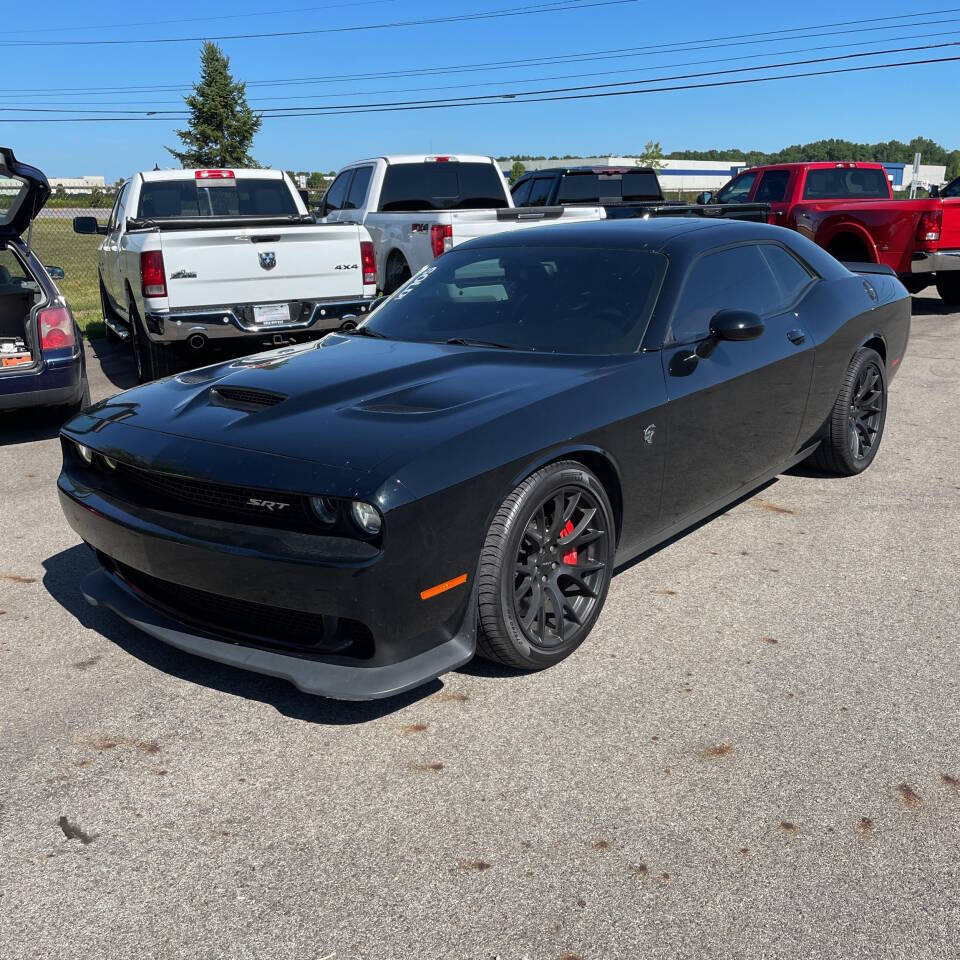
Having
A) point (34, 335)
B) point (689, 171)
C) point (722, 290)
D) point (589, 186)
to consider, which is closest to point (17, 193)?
point (34, 335)

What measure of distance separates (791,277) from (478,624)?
3013 millimetres

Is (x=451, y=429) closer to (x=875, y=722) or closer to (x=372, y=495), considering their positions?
(x=372, y=495)

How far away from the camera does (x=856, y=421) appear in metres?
5.80

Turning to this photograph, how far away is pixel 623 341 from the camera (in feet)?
13.5

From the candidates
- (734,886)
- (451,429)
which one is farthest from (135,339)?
(734,886)

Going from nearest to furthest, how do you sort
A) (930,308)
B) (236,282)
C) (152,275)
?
(152,275), (236,282), (930,308)

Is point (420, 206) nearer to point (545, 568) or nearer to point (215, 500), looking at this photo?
point (545, 568)

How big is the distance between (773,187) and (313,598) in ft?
45.1

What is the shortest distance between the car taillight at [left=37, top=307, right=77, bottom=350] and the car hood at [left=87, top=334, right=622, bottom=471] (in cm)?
318

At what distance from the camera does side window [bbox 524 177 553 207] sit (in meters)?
15.5

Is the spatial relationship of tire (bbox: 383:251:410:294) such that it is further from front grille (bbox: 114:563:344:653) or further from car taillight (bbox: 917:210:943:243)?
front grille (bbox: 114:563:344:653)

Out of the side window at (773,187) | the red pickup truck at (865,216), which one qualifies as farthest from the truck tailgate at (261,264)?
the side window at (773,187)

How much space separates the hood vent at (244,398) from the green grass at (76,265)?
9333mm

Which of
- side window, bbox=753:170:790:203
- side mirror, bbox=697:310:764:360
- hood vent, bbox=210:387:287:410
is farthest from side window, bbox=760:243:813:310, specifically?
side window, bbox=753:170:790:203
